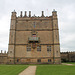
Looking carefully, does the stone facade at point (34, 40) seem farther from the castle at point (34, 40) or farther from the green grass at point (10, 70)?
the green grass at point (10, 70)

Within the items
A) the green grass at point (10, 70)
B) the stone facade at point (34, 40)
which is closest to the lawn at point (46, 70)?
the green grass at point (10, 70)

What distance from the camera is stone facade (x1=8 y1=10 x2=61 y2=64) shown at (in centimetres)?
3134

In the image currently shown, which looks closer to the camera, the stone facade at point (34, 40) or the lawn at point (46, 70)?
the lawn at point (46, 70)

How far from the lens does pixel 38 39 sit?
31.9 m

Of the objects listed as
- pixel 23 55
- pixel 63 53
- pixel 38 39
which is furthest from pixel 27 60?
pixel 63 53

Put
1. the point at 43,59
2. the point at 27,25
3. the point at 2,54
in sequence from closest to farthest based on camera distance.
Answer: the point at 43,59
the point at 27,25
the point at 2,54

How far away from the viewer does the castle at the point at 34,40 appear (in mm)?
31328

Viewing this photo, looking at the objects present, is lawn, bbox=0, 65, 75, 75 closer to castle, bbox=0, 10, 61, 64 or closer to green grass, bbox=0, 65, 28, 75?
green grass, bbox=0, 65, 28, 75

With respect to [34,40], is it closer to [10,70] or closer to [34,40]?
[34,40]

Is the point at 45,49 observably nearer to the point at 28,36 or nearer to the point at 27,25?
the point at 28,36

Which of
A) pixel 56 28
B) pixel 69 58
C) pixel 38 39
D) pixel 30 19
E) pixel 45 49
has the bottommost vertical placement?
pixel 69 58

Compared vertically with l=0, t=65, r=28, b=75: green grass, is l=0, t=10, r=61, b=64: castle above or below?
above

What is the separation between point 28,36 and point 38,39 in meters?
3.34

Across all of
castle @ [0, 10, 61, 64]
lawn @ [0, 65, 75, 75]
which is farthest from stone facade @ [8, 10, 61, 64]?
lawn @ [0, 65, 75, 75]
